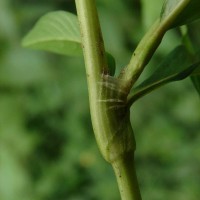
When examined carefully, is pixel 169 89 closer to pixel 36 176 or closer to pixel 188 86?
pixel 188 86

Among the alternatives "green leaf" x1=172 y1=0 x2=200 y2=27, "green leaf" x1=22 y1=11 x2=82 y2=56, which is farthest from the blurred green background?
"green leaf" x1=172 y1=0 x2=200 y2=27

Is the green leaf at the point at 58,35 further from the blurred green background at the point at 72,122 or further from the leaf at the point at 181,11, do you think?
the blurred green background at the point at 72,122

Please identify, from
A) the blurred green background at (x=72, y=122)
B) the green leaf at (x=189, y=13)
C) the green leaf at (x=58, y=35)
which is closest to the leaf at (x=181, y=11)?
the green leaf at (x=189, y=13)

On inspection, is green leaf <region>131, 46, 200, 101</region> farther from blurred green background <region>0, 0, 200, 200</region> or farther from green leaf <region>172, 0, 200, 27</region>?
blurred green background <region>0, 0, 200, 200</region>

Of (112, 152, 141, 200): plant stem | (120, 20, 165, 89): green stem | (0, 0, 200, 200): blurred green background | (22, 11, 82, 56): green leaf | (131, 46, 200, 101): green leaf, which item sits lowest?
(0, 0, 200, 200): blurred green background

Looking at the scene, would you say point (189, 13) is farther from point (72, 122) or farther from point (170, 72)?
point (72, 122)

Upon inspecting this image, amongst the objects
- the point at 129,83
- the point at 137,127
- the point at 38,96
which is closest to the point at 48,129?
the point at 38,96

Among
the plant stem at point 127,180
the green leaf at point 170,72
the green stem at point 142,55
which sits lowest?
the plant stem at point 127,180
